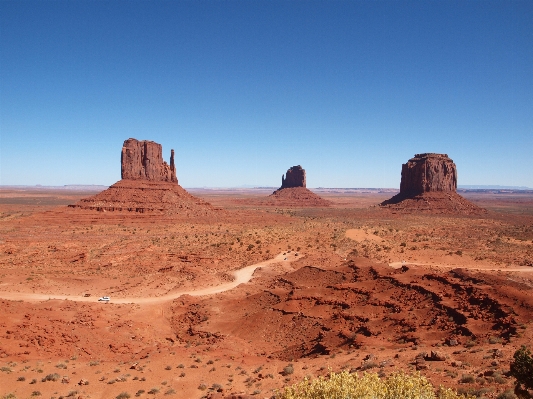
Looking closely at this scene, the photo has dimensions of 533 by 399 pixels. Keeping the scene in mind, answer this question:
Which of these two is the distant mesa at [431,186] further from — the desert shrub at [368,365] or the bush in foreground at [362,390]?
the bush in foreground at [362,390]

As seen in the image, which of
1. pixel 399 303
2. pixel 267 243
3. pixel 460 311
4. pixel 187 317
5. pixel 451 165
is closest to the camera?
pixel 460 311

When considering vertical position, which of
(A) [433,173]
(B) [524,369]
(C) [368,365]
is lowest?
(C) [368,365]

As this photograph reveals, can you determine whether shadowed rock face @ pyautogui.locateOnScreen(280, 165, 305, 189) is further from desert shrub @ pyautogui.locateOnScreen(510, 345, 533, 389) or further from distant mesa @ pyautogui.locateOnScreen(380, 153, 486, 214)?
desert shrub @ pyautogui.locateOnScreen(510, 345, 533, 389)

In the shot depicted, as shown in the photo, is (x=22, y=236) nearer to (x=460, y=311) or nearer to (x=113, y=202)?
(x=113, y=202)

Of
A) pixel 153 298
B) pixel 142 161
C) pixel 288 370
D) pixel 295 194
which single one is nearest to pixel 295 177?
pixel 295 194

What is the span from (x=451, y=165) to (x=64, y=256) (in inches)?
4183

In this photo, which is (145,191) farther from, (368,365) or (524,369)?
(524,369)

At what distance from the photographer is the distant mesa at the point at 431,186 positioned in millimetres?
100438

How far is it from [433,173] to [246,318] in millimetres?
98717

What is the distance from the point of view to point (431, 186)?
107062 millimetres

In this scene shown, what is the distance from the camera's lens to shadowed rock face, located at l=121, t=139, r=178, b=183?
78.4 metres

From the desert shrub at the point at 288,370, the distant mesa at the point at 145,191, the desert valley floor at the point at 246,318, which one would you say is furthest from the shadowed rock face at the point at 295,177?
the desert shrub at the point at 288,370

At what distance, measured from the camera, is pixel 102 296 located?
29297 mm

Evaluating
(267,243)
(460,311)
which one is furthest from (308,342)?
(267,243)
